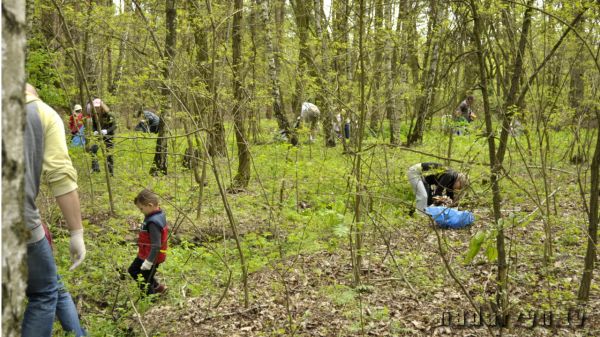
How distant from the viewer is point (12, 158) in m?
1.08

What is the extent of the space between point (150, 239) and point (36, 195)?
2.31m

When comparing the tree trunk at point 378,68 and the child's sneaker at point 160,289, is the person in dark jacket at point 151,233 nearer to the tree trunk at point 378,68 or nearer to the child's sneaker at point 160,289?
the child's sneaker at point 160,289

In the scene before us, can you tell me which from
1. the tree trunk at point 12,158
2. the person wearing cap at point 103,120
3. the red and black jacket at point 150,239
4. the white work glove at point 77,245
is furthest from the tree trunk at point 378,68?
the tree trunk at point 12,158

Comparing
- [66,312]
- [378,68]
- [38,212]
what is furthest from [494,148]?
[378,68]

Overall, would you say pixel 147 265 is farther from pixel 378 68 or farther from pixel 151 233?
pixel 378 68

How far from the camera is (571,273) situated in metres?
5.41

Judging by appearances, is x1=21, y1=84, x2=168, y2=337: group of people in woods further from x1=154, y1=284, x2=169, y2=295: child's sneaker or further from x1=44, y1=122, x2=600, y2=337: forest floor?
x1=154, y1=284, x2=169, y2=295: child's sneaker

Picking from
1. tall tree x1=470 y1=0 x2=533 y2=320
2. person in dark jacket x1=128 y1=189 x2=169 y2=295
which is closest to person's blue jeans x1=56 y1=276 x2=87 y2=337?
person in dark jacket x1=128 y1=189 x2=169 y2=295

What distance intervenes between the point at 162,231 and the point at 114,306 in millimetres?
927

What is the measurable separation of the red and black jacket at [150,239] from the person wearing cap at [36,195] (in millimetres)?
1865

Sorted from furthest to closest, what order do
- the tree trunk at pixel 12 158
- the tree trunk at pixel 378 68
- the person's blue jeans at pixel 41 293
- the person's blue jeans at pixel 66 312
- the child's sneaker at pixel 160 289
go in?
the tree trunk at pixel 378 68 → the child's sneaker at pixel 160 289 → the person's blue jeans at pixel 66 312 → the person's blue jeans at pixel 41 293 → the tree trunk at pixel 12 158

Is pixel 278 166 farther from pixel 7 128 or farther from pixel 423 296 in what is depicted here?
pixel 7 128

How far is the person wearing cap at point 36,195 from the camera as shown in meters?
2.69

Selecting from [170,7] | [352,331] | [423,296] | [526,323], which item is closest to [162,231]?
[352,331]
